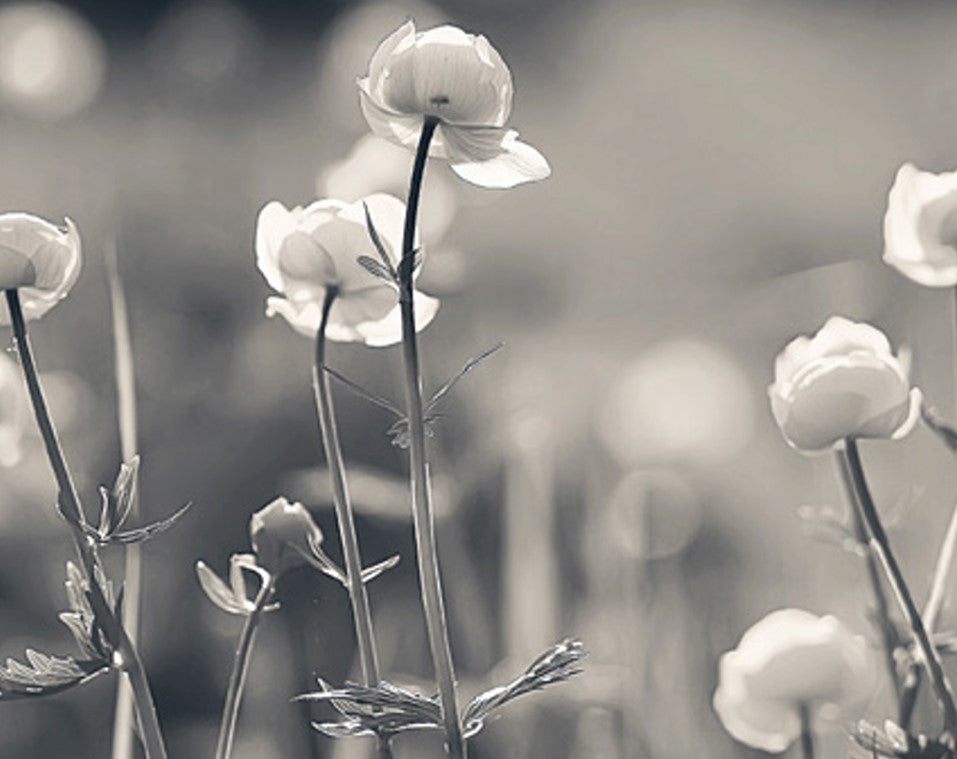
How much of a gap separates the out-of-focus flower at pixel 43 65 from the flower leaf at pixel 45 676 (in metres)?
1.79

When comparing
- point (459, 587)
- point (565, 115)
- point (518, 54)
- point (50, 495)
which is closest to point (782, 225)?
point (565, 115)

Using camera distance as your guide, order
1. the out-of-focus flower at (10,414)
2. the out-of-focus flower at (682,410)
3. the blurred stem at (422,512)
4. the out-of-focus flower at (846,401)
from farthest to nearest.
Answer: the out-of-focus flower at (682,410)
the out-of-focus flower at (10,414)
the out-of-focus flower at (846,401)
the blurred stem at (422,512)

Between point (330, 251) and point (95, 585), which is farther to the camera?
point (330, 251)

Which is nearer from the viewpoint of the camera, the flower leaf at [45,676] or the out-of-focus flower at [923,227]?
the flower leaf at [45,676]

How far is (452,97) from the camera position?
2.22 ft

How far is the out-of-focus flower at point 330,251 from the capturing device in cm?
75

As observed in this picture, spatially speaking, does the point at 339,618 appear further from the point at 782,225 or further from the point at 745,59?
the point at 745,59

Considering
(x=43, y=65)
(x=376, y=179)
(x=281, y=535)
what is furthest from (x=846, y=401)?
(x=43, y=65)

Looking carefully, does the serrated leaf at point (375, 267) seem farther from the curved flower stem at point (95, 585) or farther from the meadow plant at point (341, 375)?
the curved flower stem at point (95, 585)

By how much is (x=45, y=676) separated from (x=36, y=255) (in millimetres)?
132

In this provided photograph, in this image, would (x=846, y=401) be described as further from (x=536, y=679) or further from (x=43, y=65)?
(x=43, y=65)

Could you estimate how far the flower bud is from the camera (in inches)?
28.8

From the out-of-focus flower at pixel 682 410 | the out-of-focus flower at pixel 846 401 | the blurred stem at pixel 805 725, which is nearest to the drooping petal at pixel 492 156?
the out-of-focus flower at pixel 846 401

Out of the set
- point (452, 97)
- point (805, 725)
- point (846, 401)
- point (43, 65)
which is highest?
point (43, 65)
